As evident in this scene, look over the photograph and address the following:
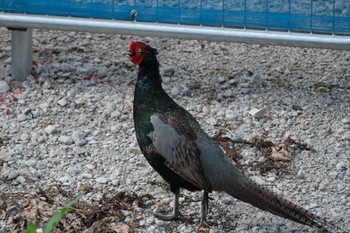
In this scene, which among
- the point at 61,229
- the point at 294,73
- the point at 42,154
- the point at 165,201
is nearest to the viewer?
the point at 61,229

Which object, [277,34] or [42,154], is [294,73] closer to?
[277,34]

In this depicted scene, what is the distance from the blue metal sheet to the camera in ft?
20.5

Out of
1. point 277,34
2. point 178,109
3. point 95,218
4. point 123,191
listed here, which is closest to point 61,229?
point 95,218

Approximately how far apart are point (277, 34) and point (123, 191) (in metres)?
1.53

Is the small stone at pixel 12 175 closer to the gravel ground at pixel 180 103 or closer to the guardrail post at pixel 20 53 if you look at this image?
the gravel ground at pixel 180 103

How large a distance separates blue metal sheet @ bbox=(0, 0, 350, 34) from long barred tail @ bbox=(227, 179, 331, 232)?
1624 millimetres

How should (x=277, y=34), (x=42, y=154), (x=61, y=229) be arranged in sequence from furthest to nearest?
(x=277, y=34) < (x=42, y=154) < (x=61, y=229)

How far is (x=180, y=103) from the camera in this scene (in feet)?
20.6

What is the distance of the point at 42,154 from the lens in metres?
5.73

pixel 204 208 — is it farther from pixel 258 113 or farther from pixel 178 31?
pixel 178 31

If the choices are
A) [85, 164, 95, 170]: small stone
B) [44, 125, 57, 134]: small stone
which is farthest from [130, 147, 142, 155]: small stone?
[44, 125, 57, 134]: small stone

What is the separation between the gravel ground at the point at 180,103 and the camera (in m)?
5.27

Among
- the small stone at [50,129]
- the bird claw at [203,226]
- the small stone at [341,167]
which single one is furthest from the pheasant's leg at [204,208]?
the small stone at [50,129]

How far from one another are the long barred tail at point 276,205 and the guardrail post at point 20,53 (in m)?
2.11
